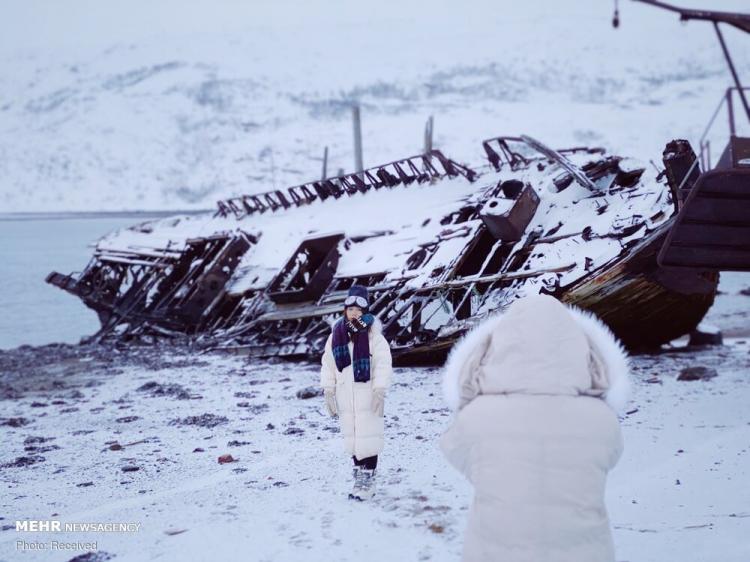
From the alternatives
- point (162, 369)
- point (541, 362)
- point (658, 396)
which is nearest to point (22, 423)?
point (162, 369)

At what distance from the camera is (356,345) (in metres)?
4.98

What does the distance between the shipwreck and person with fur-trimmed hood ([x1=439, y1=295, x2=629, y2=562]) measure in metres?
5.21

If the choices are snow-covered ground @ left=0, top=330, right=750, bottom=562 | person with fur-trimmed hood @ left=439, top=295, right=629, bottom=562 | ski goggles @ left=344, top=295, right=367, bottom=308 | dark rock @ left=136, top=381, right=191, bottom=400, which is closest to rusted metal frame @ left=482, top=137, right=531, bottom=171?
snow-covered ground @ left=0, top=330, right=750, bottom=562

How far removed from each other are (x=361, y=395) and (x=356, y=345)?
1.11 ft

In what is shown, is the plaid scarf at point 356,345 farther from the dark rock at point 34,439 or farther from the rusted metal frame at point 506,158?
the rusted metal frame at point 506,158

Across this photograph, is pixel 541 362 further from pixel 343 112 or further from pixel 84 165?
pixel 343 112

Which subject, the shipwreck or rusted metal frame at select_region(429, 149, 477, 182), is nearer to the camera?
the shipwreck

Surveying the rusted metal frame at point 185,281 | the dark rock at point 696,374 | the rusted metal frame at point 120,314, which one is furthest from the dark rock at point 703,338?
the rusted metal frame at point 120,314

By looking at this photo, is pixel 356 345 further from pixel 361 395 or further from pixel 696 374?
pixel 696 374

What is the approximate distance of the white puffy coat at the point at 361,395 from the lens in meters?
4.96

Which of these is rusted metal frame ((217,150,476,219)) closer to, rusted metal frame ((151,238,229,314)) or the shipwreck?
the shipwreck

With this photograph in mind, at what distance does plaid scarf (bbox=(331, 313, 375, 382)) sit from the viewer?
4941 mm

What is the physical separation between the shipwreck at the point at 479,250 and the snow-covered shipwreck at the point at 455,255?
0.03 meters

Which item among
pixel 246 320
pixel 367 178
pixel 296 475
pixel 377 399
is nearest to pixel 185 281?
pixel 246 320
